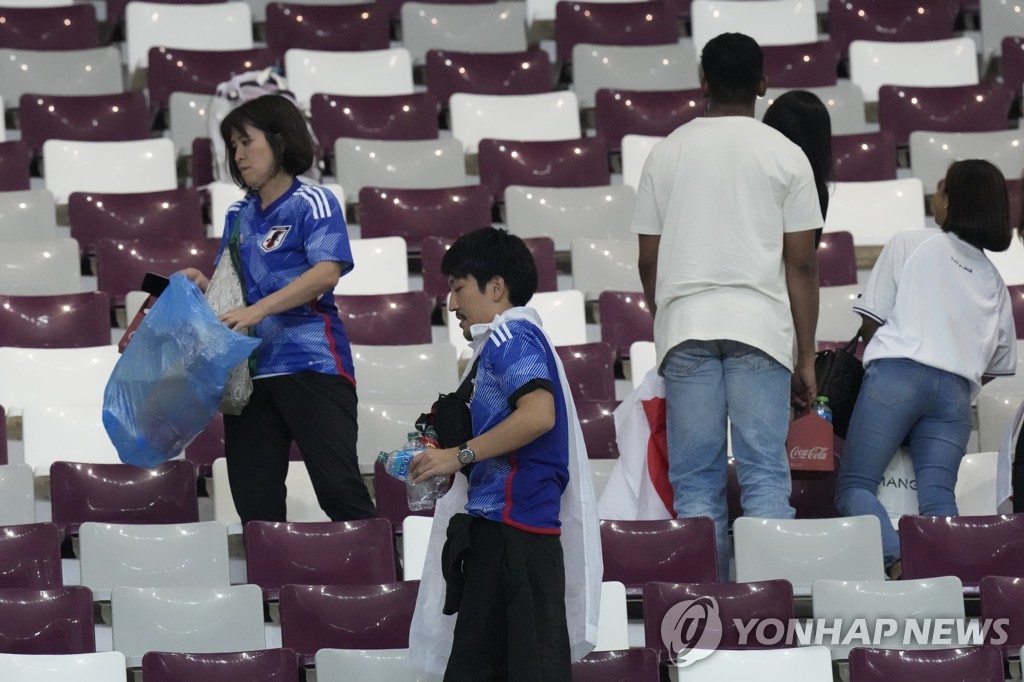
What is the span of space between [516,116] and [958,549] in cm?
326

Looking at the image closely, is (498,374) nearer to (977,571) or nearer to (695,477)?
(695,477)

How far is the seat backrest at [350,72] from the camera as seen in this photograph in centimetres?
721

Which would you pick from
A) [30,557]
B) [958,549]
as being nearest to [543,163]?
[958,549]

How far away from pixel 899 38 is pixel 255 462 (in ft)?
14.9

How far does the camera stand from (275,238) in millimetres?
4145

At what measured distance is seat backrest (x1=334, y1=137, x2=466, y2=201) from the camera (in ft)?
21.2

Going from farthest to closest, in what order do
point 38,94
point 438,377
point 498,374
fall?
1. point 38,94
2. point 438,377
3. point 498,374

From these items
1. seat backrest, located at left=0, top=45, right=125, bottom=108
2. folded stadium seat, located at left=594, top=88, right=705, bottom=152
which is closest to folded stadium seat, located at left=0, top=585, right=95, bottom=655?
folded stadium seat, located at left=594, top=88, right=705, bottom=152

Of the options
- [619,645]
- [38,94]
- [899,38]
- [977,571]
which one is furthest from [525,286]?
[899,38]

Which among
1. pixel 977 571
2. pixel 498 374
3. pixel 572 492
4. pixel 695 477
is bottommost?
pixel 977 571

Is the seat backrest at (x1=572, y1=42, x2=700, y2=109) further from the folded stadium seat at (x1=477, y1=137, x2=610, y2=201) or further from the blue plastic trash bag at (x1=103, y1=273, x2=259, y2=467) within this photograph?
the blue plastic trash bag at (x1=103, y1=273, x2=259, y2=467)

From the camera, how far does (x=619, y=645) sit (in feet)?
12.6

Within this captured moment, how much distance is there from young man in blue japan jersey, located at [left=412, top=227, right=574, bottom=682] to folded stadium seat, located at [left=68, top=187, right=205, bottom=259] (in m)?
2.94

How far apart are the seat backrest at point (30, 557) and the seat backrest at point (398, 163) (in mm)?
2515
